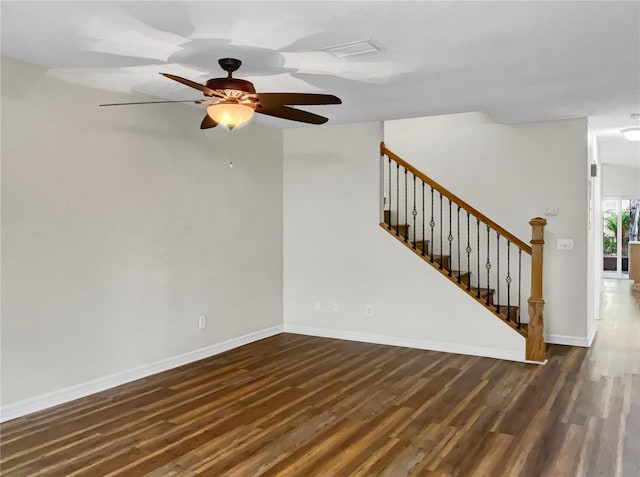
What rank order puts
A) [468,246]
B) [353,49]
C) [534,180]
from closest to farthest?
[353,49] < [534,180] < [468,246]

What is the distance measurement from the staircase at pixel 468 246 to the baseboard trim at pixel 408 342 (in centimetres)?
26

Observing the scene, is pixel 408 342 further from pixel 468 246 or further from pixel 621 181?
pixel 621 181

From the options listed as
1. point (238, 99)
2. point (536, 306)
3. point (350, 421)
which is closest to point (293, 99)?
point (238, 99)

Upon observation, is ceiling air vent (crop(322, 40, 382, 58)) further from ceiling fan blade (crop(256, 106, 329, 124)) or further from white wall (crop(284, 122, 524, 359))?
white wall (crop(284, 122, 524, 359))

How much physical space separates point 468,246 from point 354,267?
1450 mm

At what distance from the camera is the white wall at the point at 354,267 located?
5570 millimetres

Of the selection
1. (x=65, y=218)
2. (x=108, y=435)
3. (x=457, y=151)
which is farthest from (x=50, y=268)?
(x=457, y=151)

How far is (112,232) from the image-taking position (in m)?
→ 4.30

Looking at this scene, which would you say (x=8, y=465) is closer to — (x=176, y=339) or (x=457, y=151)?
(x=176, y=339)

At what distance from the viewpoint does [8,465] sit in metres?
2.93

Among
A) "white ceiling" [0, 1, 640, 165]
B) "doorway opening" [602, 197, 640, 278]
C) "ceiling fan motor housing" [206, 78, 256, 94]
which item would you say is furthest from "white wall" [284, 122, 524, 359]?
"doorway opening" [602, 197, 640, 278]

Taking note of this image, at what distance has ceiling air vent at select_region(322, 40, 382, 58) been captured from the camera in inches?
128

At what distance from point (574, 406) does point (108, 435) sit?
3404mm

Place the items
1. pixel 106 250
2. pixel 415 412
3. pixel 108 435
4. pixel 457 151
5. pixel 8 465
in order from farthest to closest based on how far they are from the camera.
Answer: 1. pixel 457 151
2. pixel 106 250
3. pixel 415 412
4. pixel 108 435
5. pixel 8 465
